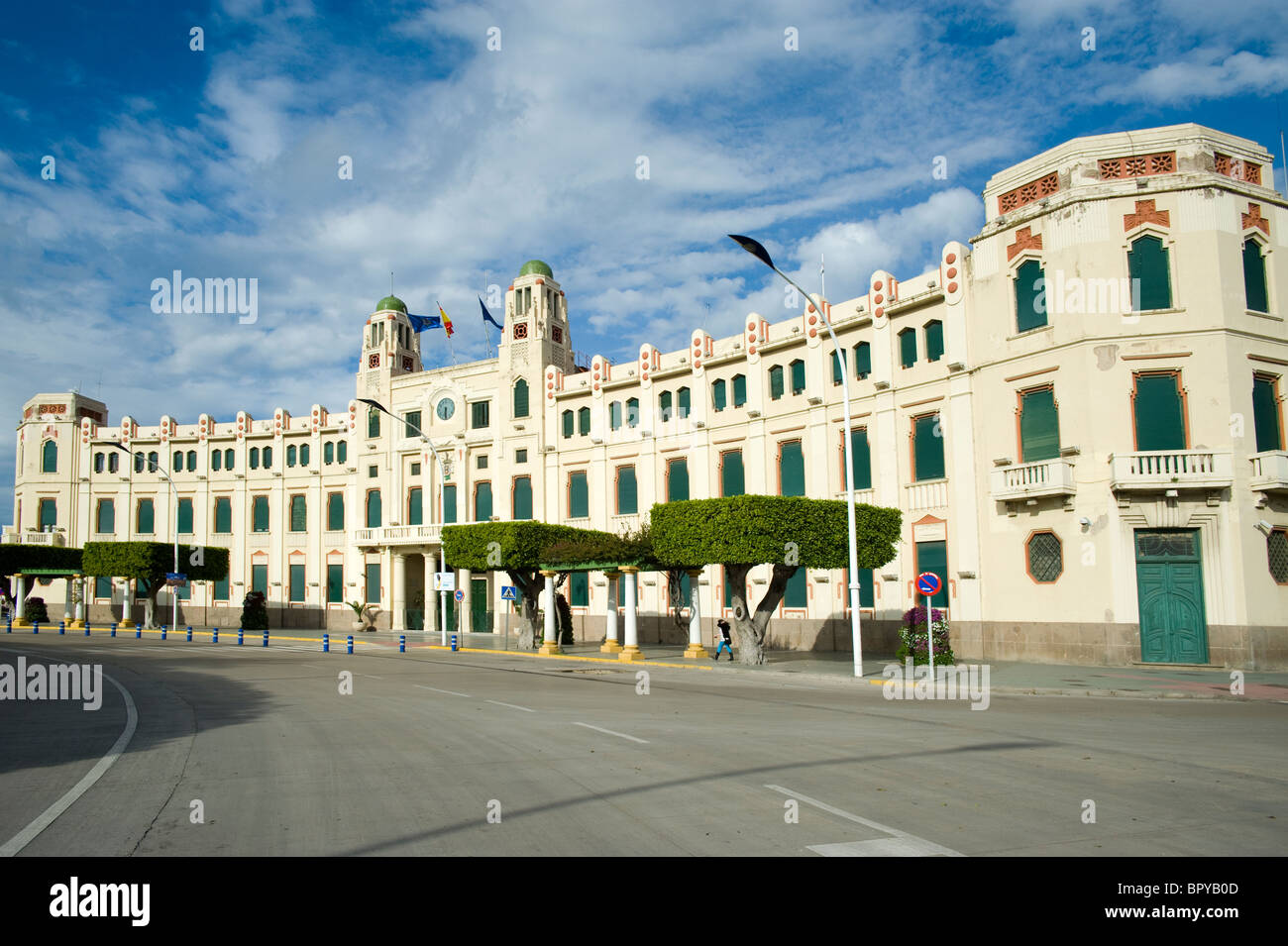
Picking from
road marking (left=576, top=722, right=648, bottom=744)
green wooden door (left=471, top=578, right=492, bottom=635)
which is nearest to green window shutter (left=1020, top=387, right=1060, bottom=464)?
road marking (left=576, top=722, right=648, bottom=744)

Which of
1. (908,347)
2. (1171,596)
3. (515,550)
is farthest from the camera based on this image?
(515,550)

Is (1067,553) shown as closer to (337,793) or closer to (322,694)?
(322,694)

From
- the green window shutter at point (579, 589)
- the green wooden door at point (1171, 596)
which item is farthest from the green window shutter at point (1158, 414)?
the green window shutter at point (579, 589)

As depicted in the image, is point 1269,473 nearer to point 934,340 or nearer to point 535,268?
point 934,340

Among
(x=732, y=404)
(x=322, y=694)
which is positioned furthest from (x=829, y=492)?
(x=322, y=694)

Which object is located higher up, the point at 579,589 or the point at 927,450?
the point at 927,450

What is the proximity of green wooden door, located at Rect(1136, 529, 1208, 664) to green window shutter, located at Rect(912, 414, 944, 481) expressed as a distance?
292 inches

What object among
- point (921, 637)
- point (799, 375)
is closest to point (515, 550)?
point (799, 375)

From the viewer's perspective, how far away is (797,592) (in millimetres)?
37656

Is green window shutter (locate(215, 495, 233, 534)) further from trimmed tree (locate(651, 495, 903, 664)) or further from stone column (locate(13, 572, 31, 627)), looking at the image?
trimmed tree (locate(651, 495, 903, 664))

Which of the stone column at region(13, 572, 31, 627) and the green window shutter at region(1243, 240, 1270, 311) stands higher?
the green window shutter at region(1243, 240, 1270, 311)

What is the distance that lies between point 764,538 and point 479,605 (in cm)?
2915

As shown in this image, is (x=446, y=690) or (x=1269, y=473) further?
(x=1269, y=473)

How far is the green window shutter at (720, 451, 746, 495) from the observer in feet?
134
